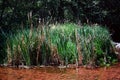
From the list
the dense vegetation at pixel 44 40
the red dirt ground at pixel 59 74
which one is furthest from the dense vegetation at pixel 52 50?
the red dirt ground at pixel 59 74

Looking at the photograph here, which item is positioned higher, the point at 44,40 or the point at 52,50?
the point at 44,40

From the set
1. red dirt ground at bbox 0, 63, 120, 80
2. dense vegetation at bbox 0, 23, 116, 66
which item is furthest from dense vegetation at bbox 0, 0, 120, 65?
red dirt ground at bbox 0, 63, 120, 80

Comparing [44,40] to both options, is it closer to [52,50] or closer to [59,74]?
[52,50]

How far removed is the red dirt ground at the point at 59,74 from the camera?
226 inches

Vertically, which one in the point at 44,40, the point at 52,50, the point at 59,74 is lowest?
the point at 59,74

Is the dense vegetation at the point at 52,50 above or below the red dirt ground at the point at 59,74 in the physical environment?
above

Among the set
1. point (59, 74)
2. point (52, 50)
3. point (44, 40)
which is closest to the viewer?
point (59, 74)

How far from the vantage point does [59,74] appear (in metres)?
6.09

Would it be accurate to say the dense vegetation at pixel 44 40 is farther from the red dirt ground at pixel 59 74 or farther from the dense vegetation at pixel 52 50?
the red dirt ground at pixel 59 74

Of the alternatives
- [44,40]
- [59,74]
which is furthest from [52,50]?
[59,74]

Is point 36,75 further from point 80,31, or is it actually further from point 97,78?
point 80,31

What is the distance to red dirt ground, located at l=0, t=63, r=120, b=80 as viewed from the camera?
226 inches

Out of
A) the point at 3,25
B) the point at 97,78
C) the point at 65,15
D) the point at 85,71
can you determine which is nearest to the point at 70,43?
the point at 85,71

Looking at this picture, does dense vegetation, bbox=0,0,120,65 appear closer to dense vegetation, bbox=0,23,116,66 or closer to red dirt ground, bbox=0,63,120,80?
dense vegetation, bbox=0,23,116,66
